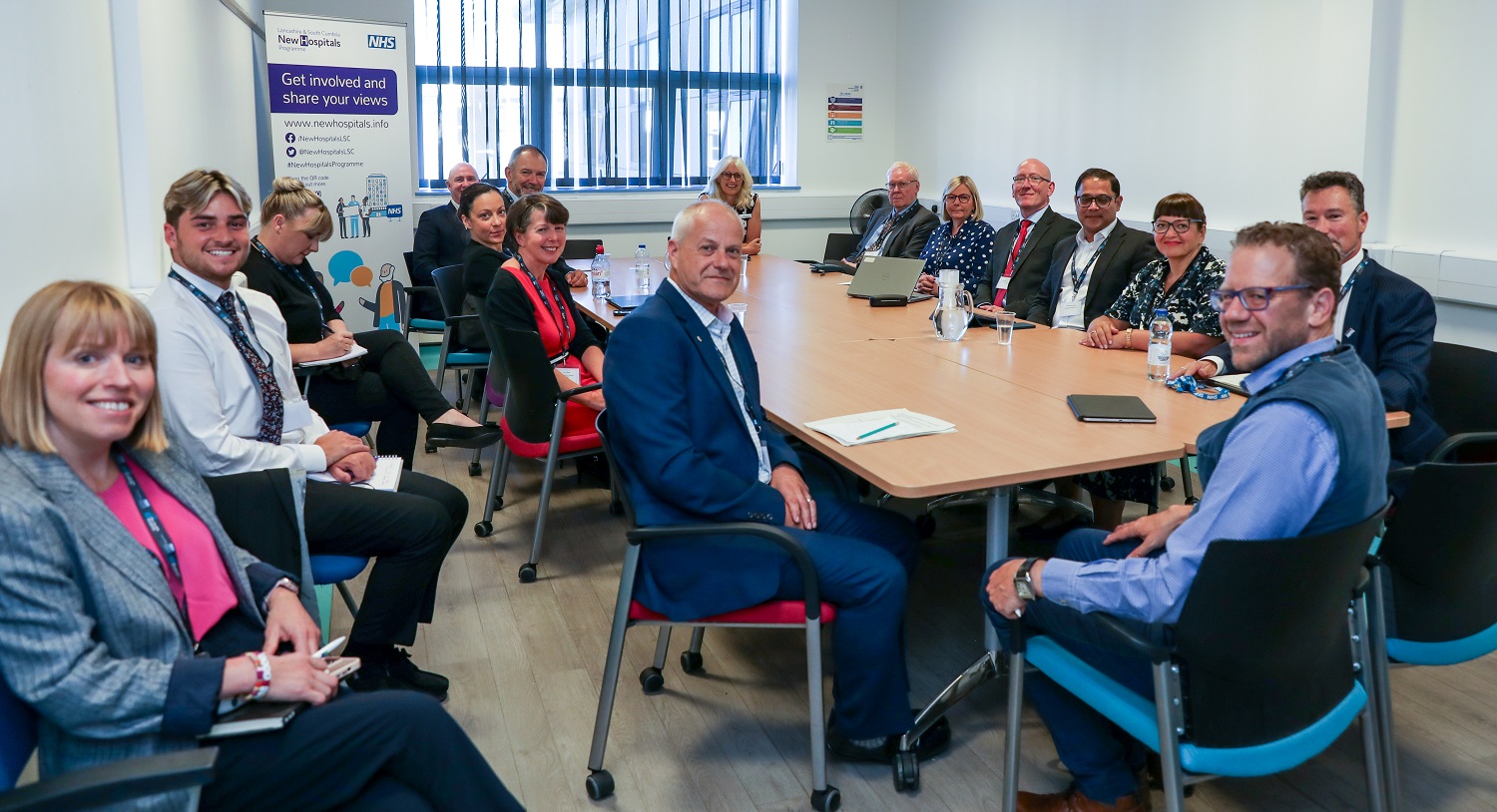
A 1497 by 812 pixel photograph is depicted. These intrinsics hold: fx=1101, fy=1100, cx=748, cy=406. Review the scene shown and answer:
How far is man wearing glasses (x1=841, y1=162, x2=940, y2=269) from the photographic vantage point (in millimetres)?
6609

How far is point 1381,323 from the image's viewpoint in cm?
321

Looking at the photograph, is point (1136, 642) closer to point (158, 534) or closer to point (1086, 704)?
point (1086, 704)

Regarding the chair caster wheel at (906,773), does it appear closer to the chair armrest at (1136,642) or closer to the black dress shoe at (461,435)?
the chair armrest at (1136,642)

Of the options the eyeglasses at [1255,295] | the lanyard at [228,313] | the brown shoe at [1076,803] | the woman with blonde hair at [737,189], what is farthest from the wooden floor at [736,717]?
the woman with blonde hair at [737,189]

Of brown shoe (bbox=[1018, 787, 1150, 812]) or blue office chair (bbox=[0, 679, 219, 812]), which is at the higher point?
blue office chair (bbox=[0, 679, 219, 812])

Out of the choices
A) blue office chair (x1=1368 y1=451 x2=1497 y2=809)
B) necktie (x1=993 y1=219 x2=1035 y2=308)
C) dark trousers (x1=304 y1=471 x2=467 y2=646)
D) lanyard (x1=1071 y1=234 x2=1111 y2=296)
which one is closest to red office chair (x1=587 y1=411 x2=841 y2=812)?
dark trousers (x1=304 y1=471 x2=467 y2=646)

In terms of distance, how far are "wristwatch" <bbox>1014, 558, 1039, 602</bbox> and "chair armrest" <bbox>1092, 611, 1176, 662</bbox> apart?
20 centimetres

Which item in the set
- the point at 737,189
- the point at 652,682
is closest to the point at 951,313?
the point at 652,682

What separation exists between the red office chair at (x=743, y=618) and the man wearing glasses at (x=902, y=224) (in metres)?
4.29

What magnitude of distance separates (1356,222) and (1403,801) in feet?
5.63

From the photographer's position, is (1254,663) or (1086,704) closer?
(1254,663)

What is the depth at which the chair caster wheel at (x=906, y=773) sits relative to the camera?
2.47 m

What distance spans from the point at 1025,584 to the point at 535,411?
6.96ft

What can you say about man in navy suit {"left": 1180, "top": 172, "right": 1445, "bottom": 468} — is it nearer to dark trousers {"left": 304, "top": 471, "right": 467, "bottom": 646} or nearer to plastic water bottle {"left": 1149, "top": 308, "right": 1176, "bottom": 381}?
plastic water bottle {"left": 1149, "top": 308, "right": 1176, "bottom": 381}
